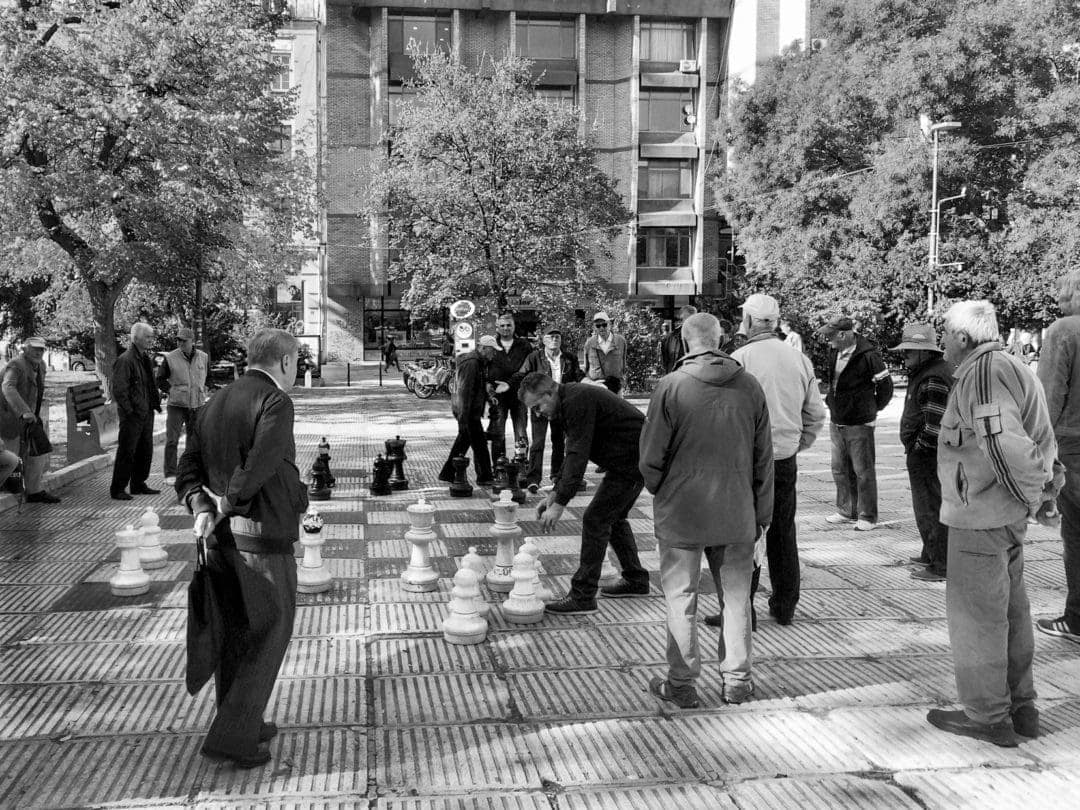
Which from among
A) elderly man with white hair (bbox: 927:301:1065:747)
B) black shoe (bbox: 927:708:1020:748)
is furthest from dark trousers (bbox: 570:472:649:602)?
black shoe (bbox: 927:708:1020:748)

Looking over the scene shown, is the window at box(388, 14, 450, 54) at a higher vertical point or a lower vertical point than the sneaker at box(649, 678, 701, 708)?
higher

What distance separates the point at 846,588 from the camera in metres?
6.79

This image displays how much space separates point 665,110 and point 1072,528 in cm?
4452

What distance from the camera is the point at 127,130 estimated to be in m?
17.2

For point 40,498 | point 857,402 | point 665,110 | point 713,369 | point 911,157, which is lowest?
point 40,498

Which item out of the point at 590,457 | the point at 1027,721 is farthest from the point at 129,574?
the point at 1027,721

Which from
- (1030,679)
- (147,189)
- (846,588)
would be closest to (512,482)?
(846,588)

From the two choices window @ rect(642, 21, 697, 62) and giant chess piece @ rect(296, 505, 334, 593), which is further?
window @ rect(642, 21, 697, 62)

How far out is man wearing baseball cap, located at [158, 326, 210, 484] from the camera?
35.7 feet

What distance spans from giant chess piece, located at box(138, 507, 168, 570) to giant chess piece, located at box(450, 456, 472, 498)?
382cm

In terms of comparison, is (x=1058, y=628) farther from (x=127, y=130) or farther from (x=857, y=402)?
(x=127, y=130)

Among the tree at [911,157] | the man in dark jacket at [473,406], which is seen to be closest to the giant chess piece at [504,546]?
the man in dark jacket at [473,406]

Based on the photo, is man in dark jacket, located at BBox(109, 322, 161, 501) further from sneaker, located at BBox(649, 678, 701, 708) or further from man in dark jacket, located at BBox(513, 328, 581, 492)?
sneaker, located at BBox(649, 678, 701, 708)

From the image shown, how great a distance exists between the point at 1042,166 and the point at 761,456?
92.7 feet
